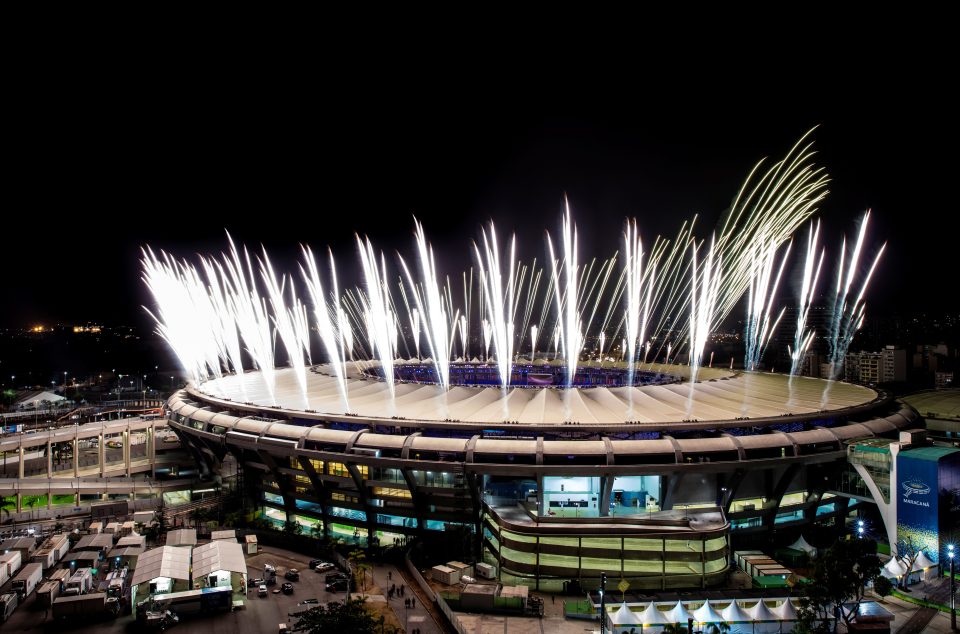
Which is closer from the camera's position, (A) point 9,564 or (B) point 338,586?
(B) point 338,586

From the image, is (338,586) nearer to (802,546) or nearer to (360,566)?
(360,566)

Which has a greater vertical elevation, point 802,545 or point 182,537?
point 182,537

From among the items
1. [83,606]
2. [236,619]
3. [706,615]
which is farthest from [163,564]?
[706,615]

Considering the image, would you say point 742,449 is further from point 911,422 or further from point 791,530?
point 911,422

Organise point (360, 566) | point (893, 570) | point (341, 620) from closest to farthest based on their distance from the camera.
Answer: point (341, 620) → point (893, 570) → point (360, 566)

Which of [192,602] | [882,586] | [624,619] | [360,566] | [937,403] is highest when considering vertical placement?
[937,403]

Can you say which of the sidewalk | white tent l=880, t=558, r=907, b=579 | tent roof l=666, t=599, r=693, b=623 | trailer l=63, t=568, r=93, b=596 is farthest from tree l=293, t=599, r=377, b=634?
white tent l=880, t=558, r=907, b=579

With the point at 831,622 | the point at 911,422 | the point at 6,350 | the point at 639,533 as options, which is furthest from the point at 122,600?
the point at 6,350
